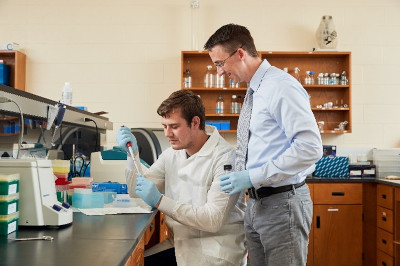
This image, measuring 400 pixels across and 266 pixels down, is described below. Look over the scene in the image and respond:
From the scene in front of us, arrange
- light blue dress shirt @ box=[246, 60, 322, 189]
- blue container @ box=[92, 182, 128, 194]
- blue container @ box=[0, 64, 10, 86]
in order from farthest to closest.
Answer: blue container @ box=[0, 64, 10, 86] < blue container @ box=[92, 182, 128, 194] < light blue dress shirt @ box=[246, 60, 322, 189]

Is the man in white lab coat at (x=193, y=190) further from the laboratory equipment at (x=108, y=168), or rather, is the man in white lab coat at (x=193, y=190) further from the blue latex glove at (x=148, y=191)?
the laboratory equipment at (x=108, y=168)

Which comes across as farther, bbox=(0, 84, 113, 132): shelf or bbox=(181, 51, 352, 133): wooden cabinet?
bbox=(181, 51, 352, 133): wooden cabinet

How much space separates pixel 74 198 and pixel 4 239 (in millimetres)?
666

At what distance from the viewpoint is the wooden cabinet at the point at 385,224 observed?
12.2 feet

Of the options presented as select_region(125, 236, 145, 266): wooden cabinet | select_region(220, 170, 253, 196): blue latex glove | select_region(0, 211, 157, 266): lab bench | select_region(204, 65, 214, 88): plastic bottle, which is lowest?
select_region(125, 236, 145, 266): wooden cabinet

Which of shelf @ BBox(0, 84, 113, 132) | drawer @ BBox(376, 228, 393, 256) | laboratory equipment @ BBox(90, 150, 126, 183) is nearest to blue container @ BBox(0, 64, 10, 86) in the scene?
shelf @ BBox(0, 84, 113, 132)

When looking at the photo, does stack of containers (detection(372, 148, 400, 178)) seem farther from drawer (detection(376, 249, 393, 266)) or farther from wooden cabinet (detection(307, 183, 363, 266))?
drawer (detection(376, 249, 393, 266))

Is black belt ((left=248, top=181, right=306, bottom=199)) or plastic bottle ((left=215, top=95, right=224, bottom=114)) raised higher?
plastic bottle ((left=215, top=95, right=224, bottom=114))

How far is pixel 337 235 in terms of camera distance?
13.2 feet

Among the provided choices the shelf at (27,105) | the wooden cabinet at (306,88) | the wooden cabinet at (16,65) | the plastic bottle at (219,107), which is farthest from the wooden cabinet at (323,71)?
the shelf at (27,105)

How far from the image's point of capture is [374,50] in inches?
185

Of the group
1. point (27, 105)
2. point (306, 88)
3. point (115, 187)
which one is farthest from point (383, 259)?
point (27, 105)

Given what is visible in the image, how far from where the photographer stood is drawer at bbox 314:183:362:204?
13.2ft

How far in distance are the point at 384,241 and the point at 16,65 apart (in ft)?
12.0
